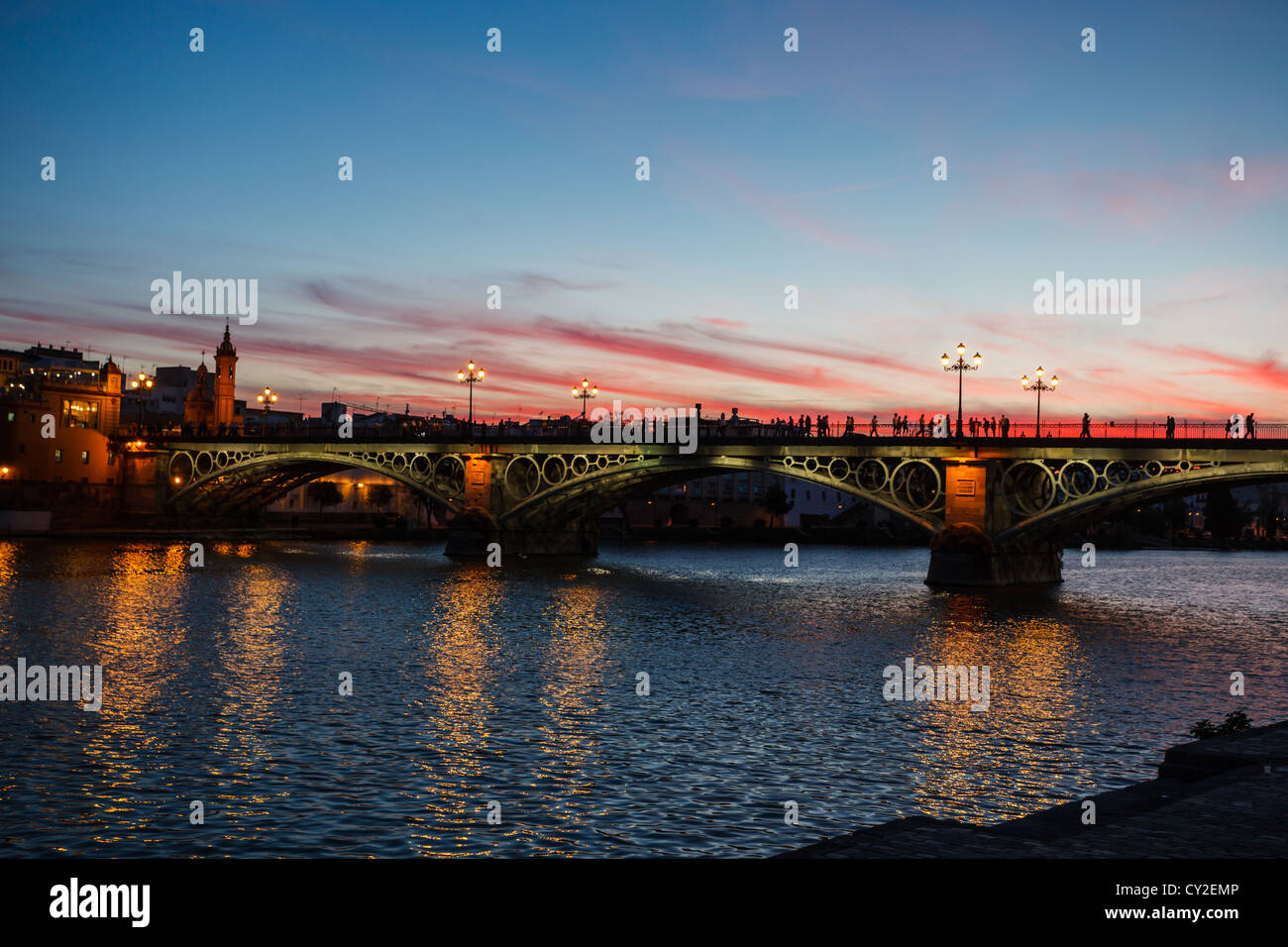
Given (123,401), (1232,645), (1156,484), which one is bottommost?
(1232,645)

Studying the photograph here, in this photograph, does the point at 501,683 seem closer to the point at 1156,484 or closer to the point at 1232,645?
the point at 1232,645

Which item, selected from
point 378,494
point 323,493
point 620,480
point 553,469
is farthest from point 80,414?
point 620,480

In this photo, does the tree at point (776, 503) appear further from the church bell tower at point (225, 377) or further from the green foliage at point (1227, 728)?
the green foliage at point (1227, 728)

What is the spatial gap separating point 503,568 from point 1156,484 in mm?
39002

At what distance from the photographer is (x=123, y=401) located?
164625mm

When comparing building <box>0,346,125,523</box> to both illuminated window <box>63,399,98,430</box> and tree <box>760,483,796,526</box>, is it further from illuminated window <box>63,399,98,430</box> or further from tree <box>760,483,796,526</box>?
tree <box>760,483,796,526</box>

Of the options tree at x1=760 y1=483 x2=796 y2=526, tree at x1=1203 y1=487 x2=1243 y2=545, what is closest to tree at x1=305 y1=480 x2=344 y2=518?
tree at x1=760 y1=483 x2=796 y2=526

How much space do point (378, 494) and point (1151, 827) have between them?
14932cm

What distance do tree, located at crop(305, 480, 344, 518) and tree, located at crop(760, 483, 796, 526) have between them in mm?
60304

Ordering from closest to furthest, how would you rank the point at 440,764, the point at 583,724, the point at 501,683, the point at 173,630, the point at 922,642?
1. the point at 440,764
2. the point at 583,724
3. the point at 501,683
4. the point at 173,630
5. the point at 922,642

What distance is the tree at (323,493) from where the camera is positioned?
484 feet

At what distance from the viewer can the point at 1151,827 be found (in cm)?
1309
